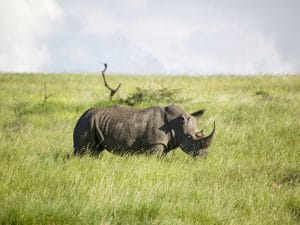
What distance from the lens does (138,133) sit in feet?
28.5

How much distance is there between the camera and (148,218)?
5578mm

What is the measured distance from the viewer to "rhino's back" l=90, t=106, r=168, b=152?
8.65 metres

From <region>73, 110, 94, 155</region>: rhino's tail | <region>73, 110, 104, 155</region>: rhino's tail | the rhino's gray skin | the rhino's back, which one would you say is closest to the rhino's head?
the rhino's gray skin

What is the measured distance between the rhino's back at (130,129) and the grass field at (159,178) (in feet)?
0.88

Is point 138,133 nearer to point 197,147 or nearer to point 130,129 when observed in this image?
point 130,129

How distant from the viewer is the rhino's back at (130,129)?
28.4 feet

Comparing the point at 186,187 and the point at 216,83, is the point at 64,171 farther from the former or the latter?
the point at 216,83

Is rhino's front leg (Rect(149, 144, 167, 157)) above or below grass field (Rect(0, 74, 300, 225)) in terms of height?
A: above

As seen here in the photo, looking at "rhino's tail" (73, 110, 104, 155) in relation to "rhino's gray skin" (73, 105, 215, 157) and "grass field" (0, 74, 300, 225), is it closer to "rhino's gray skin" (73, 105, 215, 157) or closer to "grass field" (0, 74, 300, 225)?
"rhino's gray skin" (73, 105, 215, 157)

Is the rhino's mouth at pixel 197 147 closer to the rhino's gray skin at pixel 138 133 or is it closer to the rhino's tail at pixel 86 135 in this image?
the rhino's gray skin at pixel 138 133

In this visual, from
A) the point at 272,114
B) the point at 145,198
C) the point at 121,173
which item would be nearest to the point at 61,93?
the point at 272,114

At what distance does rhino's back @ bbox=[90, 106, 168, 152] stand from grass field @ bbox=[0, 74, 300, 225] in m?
0.27

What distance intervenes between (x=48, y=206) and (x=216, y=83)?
1704 cm

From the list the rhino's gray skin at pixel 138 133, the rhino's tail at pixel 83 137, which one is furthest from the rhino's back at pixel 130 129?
the rhino's tail at pixel 83 137
